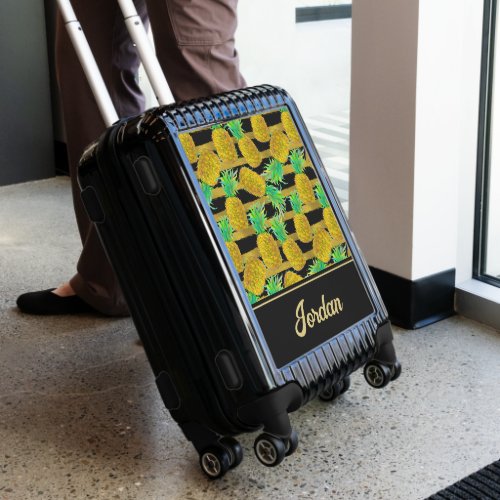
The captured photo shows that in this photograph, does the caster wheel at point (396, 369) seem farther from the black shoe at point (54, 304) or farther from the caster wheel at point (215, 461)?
the black shoe at point (54, 304)

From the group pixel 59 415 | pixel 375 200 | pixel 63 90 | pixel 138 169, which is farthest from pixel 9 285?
pixel 138 169

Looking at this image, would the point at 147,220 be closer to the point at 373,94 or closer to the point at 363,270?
the point at 363,270

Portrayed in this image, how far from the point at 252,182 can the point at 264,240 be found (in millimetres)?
87

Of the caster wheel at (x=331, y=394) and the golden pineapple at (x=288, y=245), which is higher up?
the golden pineapple at (x=288, y=245)

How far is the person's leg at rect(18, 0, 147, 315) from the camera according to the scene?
1.84 metres

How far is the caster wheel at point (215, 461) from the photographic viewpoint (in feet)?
4.53

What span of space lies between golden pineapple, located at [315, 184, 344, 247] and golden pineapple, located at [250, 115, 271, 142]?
0.12 m

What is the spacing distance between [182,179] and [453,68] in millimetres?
764

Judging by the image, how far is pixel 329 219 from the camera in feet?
4.89

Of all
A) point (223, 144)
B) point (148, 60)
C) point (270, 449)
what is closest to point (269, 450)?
point (270, 449)

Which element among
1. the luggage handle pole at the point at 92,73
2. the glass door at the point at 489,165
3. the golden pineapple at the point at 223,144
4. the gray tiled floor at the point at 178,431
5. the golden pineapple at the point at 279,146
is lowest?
the gray tiled floor at the point at 178,431

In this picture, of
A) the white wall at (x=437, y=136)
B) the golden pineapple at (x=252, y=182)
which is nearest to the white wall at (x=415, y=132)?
the white wall at (x=437, y=136)

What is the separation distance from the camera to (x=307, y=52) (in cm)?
226

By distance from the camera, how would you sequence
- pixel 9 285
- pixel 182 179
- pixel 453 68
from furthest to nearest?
pixel 9 285 → pixel 453 68 → pixel 182 179
